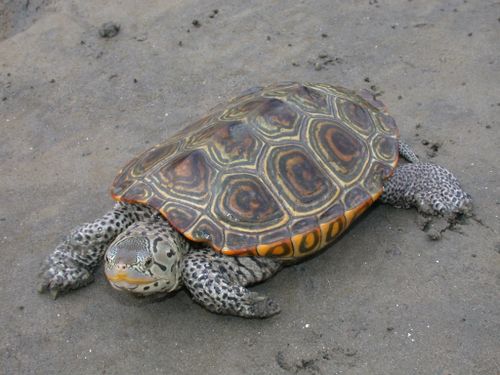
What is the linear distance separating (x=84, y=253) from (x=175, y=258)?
3.11ft

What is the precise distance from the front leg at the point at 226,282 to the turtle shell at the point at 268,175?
0.18 m

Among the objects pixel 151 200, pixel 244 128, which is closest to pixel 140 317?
pixel 151 200

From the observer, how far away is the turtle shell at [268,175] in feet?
14.5

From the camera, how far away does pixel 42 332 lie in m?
4.50

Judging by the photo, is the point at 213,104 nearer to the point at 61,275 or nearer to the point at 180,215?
the point at 180,215

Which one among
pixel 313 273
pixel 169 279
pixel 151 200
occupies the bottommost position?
pixel 313 273

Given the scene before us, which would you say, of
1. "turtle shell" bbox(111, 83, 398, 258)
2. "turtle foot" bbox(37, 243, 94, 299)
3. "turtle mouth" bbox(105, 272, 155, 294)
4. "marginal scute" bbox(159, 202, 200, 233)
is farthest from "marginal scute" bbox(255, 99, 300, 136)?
"turtle foot" bbox(37, 243, 94, 299)

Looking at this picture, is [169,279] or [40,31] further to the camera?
[40,31]

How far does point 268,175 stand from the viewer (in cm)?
457

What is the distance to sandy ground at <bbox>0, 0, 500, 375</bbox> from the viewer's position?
421cm

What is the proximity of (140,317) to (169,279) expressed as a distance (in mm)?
524

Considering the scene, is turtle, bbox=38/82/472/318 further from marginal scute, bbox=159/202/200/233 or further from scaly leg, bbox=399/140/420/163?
scaly leg, bbox=399/140/420/163

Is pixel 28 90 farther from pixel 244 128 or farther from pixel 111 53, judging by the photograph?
pixel 244 128

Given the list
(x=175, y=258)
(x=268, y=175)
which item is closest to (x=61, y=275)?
(x=175, y=258)
